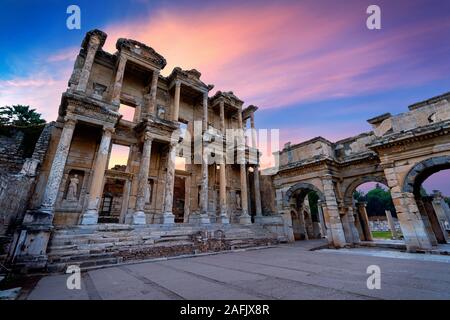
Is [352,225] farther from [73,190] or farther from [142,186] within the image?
[73,190]

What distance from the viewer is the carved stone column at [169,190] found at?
11.8 meters

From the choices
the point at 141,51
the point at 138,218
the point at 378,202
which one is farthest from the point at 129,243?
the point at 378,202

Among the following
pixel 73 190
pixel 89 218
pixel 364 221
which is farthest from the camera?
pixel 364 221

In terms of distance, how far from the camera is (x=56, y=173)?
9.21 meters

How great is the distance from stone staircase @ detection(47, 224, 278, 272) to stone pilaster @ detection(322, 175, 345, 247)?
400cm

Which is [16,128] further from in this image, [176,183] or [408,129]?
[408,129]

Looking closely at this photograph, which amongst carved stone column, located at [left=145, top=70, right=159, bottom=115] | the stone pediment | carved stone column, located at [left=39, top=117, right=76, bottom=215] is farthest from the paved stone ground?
the stone pediment

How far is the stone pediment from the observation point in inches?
544

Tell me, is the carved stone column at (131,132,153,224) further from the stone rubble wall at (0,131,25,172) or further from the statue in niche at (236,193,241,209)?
the statue in niche at (236,193,241,209)

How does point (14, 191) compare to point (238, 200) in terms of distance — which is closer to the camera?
point (14, 191)

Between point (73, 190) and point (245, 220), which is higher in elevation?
point (73, 190)

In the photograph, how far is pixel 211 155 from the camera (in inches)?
691

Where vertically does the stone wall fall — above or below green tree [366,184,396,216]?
below

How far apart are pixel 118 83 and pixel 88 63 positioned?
185 centimetres
